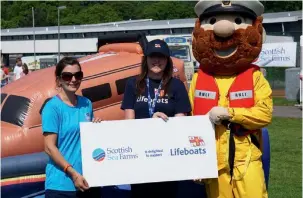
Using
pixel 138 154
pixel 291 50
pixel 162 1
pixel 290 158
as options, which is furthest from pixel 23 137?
pixel 162 1

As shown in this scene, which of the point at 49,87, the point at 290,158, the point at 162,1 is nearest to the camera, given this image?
the point at 49,87

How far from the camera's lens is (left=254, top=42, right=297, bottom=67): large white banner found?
745 inches

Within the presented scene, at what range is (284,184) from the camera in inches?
290

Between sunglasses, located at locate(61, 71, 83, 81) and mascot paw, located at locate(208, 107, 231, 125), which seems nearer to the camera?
sunglasses, located at locate(61, 71, 83, 81)

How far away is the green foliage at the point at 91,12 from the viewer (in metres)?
81.0

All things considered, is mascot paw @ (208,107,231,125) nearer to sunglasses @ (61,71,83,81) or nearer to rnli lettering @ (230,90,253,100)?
rnli lettering @ (230,90,253,100)

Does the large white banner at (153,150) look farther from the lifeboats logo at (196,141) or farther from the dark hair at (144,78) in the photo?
the dark hair at (144,78)

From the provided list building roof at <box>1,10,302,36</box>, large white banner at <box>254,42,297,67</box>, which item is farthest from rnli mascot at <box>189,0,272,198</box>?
building roof at <box>1,10,302,36</box>

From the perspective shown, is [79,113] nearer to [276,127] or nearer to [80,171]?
[80,171]

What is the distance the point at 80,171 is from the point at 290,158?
5.66m

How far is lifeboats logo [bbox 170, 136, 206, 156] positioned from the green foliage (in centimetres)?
7208

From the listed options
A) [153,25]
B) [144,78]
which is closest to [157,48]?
[144,78]

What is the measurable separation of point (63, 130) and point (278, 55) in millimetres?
16816

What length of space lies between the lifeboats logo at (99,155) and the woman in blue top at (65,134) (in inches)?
5.4
